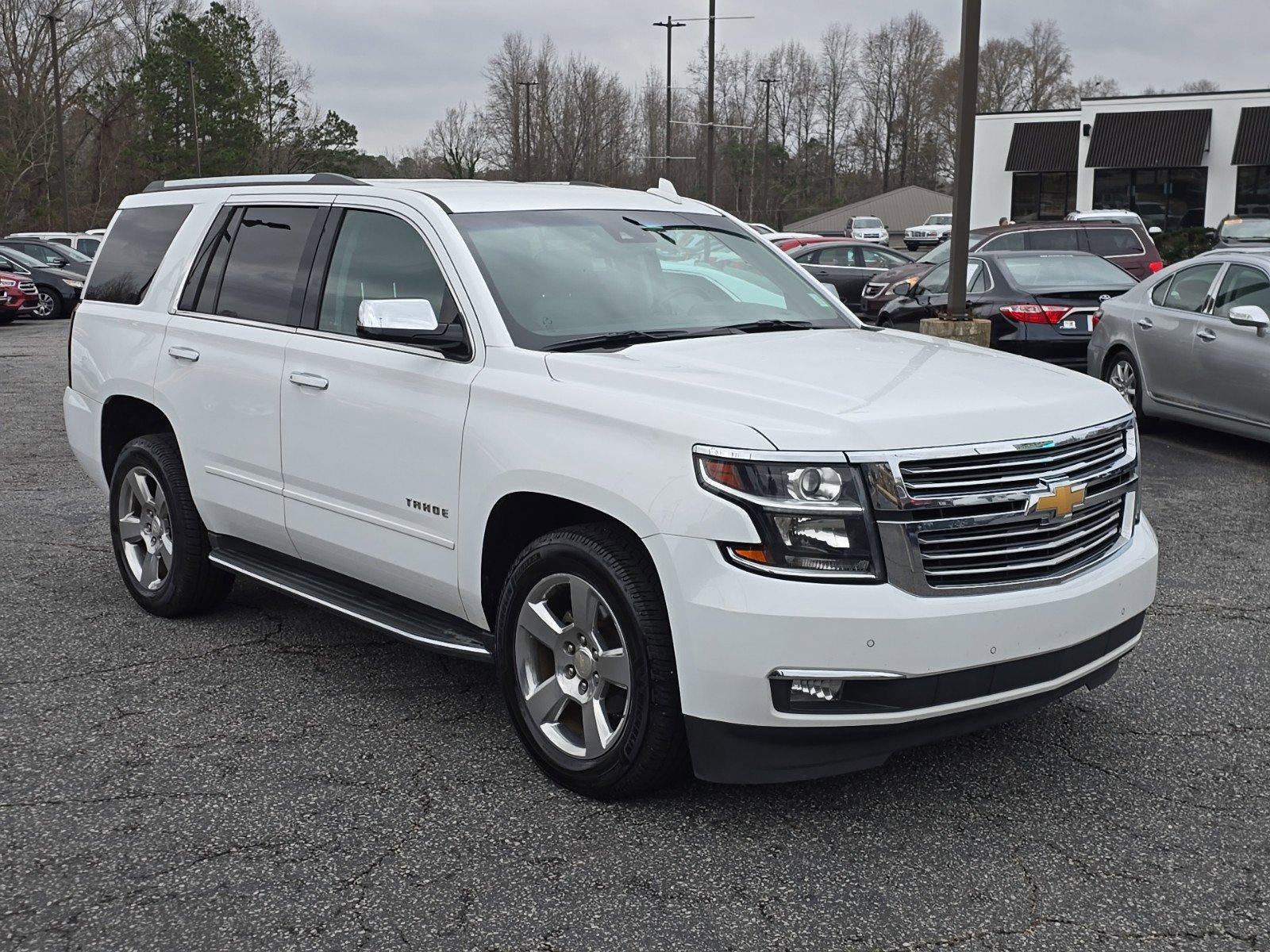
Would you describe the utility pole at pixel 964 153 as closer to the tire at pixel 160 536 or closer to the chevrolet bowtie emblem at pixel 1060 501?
the tire at pixel 160 536

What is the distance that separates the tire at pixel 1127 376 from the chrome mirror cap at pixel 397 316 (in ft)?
26.0

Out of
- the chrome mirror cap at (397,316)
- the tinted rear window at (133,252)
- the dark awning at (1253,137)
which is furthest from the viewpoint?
the dark awning at (1253,137)

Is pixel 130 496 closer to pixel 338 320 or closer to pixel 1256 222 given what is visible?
pixel 338 320

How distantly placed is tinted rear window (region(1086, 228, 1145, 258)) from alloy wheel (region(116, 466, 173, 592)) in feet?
50.9

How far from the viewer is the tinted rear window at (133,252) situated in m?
5.98

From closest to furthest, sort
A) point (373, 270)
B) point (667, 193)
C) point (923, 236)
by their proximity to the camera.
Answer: point (373, 270) < point (667, 193) < point (923, 236)

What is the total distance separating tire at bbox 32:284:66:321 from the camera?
1118 inches

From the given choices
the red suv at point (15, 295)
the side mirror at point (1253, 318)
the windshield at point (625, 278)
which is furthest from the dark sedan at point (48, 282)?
the windshield at point (625, 278)

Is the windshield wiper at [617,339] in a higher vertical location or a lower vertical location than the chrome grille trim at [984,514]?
higher

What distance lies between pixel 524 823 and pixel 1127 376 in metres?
8.60

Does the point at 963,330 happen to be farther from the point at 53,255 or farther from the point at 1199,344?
the point at 53,255

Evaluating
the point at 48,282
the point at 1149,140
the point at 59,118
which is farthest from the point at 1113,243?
the point at 59,118

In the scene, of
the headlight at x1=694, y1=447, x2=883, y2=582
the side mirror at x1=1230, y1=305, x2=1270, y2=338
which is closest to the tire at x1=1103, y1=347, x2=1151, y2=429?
the side mirror at x1=1230, y1=305, x2=1270, y2=338

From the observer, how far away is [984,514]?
11.6 feet
